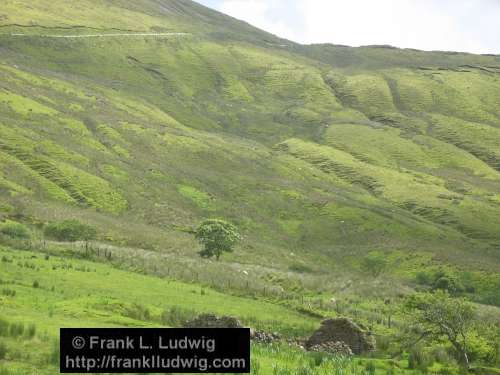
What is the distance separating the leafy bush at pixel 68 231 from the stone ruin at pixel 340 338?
129 ft

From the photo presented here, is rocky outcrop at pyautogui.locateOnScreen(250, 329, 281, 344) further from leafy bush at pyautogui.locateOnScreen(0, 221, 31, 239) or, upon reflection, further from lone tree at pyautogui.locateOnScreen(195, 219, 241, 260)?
lone tree at pyautogui.locateOnScreen(195, 219, 241, 260)

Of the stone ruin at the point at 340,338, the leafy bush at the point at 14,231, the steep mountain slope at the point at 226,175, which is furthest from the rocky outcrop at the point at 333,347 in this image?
the steep mountain slope at the point at 226,175

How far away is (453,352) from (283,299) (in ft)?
59.3

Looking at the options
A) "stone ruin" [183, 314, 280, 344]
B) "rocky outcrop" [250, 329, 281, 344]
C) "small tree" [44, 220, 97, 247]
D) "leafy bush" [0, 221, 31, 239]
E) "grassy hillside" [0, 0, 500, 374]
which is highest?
"grassy hillside" [0, 0, 500, 374]

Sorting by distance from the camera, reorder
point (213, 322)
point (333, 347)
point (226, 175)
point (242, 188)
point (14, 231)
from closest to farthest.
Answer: point (213, 322)
point (333, 347)
point (14, 231)
point (242, 188)
point (226, 175)

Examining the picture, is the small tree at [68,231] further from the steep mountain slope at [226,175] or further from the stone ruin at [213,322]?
the stone ruin at [213,322]

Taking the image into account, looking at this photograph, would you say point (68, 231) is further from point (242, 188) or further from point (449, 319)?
point (242, 188)

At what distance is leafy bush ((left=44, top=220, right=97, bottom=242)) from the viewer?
59.8m

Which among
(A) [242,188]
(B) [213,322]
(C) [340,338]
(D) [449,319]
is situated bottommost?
(C) [340,338]

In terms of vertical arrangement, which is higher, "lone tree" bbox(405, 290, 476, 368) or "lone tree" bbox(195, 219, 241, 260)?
"lone tree" bbox(195, 219, 241, 260)

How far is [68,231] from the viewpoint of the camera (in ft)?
198

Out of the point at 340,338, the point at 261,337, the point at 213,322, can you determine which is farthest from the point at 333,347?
the point at 213,322

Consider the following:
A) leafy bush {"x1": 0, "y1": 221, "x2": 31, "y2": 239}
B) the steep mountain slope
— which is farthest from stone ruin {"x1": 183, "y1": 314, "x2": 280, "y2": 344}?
the steep mountain slope

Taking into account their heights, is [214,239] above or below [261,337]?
above
